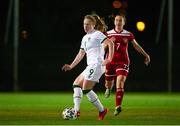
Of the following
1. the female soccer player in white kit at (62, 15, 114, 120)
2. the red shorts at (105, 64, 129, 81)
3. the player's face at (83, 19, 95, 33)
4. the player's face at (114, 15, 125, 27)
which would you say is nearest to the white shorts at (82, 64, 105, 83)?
the female soccer player in white kit at (62, 15, 114, 120)

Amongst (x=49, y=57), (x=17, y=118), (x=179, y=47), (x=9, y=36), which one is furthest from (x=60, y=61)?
(x=17, y=118)

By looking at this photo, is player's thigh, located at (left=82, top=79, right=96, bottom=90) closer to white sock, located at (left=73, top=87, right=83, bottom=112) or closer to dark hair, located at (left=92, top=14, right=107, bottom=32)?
white sock, located at (left=73, top=87, right=83, bottom=112)

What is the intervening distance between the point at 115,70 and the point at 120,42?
1264mm

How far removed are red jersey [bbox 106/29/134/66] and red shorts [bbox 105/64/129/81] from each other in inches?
4.3

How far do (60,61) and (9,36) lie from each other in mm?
12425

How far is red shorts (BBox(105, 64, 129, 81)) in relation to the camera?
19359 mm

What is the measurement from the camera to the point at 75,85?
17172 mm

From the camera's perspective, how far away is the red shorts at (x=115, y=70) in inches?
762

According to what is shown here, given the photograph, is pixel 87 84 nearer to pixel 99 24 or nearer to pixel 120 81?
pixel 99 24

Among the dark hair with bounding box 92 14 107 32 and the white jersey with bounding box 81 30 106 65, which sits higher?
the dark hair with bounding box 92 14 107 32

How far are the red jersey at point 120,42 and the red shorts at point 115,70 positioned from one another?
0.11m

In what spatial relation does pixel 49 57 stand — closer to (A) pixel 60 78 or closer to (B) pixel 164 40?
(A) pixel 60 78

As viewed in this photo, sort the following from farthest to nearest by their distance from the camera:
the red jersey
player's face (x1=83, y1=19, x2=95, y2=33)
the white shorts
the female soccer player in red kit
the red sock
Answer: the red jersey, the female soccer player in red kit, the red sock, player's face (x1=83, y1=19, x2=95, y2=33), the white shorts

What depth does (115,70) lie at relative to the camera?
66.9 feet
